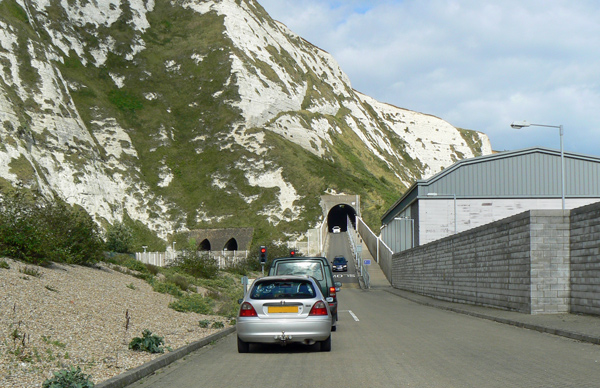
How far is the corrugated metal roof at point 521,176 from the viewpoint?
1857 inches

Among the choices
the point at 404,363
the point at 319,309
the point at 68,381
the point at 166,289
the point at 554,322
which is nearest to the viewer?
the point at 68,381

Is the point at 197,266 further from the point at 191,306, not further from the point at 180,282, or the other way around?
the point at 191,306

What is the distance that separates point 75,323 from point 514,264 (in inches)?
546

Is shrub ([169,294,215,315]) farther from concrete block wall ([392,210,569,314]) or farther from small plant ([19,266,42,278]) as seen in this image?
concrete block wall ([392,210,569,314])

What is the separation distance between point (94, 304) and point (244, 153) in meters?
84.2

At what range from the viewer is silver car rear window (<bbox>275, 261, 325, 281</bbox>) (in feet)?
51.4

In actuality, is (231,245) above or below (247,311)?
above

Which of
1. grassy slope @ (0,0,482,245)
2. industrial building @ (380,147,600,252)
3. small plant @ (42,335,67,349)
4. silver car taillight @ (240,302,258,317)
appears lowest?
small plant @ (42,335,67,349)

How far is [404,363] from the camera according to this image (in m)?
9.51

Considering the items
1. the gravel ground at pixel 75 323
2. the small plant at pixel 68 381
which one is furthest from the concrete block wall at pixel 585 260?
the small plant at pixel 68 381

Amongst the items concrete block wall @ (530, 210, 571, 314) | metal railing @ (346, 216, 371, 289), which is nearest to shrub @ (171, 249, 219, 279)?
metal railing @ (346, 216, 371, 289)

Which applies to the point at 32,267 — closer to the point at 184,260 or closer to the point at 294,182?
the point at 184,260

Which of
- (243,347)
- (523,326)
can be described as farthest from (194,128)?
(243,347)

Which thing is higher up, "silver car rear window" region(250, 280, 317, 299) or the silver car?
"silver car rear window" region(250, 280, 317, 299)
